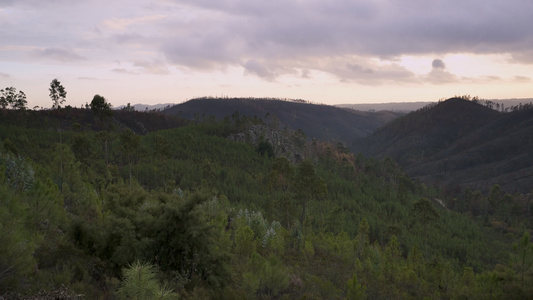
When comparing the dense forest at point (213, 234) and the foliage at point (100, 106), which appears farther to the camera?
the foliage at point (100, 106)

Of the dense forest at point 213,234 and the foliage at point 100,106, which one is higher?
the foliage at point 100,106

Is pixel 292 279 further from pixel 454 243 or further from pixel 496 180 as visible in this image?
pixel 496 180

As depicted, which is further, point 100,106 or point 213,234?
point 100,106

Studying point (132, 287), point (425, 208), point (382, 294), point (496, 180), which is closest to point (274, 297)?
point (382, 294)

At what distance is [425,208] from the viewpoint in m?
46.1

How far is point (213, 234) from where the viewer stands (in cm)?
1505

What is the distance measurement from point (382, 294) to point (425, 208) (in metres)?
17.5

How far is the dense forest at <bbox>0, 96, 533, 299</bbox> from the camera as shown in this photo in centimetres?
1405

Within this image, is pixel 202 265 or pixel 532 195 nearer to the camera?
pixel 202 265

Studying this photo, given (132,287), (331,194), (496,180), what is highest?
(132,287)

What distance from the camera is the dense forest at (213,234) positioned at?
46.1 ft

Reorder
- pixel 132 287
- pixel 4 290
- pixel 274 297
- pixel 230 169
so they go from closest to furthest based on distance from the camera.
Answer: pixel 132 287 → pixel 4 290 → pixel 274 297 → pixel 230 169

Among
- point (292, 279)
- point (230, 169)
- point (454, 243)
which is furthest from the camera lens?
point (230, 169)

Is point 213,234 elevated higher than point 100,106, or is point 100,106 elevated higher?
point 100,106
